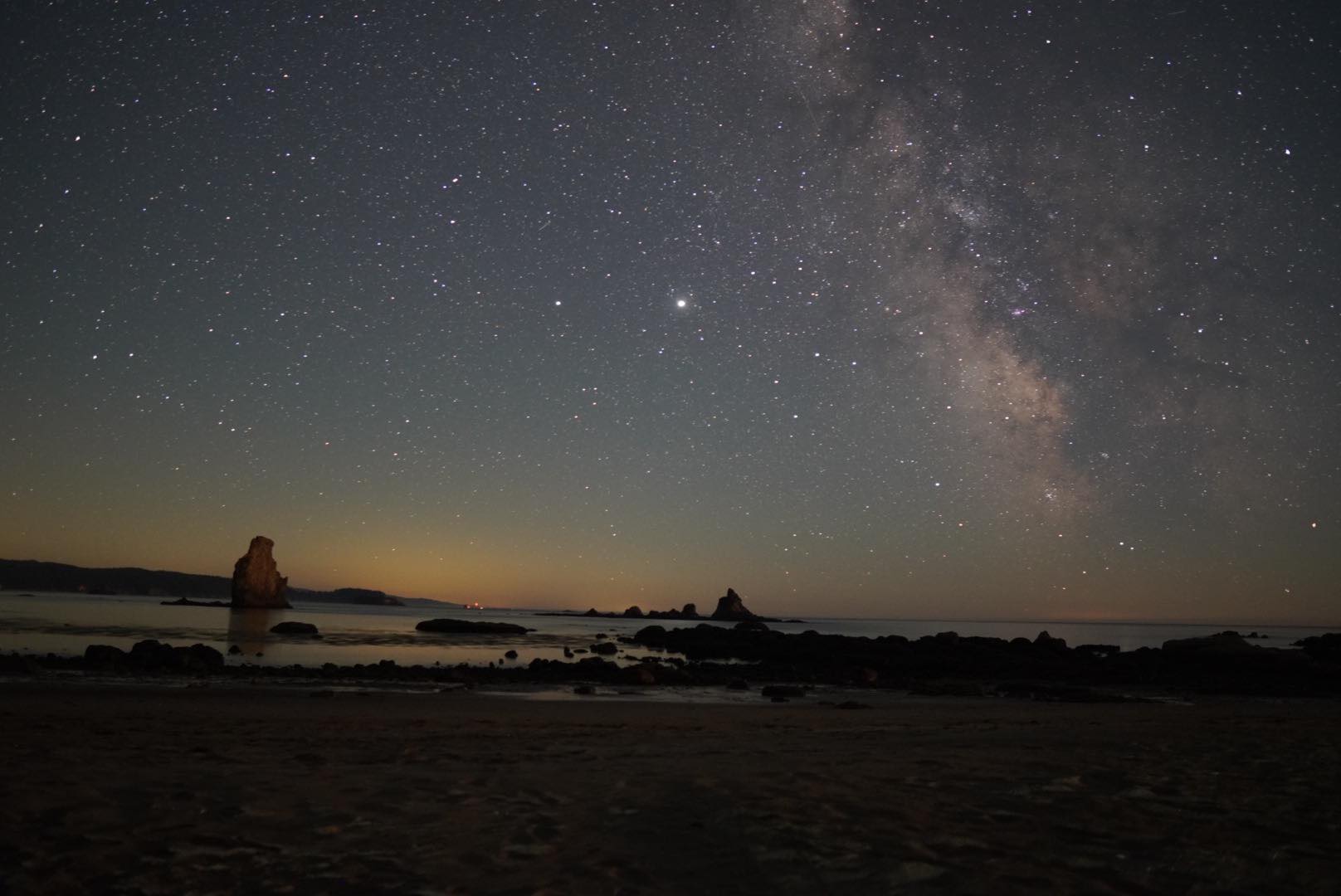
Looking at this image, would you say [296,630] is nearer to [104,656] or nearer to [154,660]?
[104,656]

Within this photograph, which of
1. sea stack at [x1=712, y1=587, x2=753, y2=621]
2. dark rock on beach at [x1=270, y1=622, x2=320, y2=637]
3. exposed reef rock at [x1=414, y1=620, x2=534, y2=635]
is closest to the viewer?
dark rock on beach at [x1=270, y1=622, x2=320, y2=637]

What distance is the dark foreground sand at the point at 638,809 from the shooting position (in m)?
5.22

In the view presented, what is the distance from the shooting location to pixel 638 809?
23.0ft

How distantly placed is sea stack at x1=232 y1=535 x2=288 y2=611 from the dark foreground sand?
4702 inches

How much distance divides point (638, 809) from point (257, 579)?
129719 millimetres

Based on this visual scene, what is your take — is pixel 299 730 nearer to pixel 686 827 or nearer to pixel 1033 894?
pixel 686 827

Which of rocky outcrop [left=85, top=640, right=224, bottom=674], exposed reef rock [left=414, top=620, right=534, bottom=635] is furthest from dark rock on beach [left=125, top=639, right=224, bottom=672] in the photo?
exposed reef rock [left=414, top=620, right=534, bottom=635]

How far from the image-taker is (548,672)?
25656 mm

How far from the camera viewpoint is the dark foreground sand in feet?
17.1

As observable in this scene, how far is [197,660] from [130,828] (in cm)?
1973

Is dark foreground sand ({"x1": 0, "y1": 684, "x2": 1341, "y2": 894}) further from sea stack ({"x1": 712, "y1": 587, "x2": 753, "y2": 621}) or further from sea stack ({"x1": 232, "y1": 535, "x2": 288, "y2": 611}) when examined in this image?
sea stack ({"x1": 712, "y1": 587, "x2": 753, "y2": 621})

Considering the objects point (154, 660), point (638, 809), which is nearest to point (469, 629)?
point (154, 660)

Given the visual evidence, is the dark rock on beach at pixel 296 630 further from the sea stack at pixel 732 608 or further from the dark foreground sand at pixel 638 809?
the sea stack at pixel 732 608

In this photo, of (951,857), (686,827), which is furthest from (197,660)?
→ (951,857)
